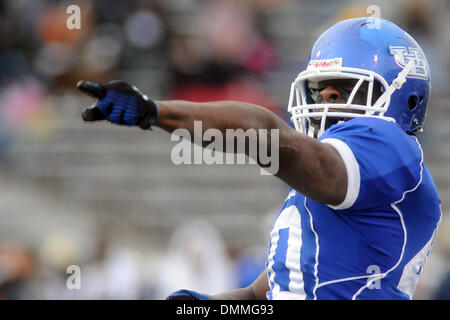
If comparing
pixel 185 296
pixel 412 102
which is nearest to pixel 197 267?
pixel 185 296

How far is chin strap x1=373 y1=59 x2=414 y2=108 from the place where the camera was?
280 centimetres

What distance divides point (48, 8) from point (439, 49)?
4.63 m

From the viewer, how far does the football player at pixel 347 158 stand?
2291mm

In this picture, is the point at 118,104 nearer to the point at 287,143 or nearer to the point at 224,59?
the point at 287,143

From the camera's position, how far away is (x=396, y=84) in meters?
2.84

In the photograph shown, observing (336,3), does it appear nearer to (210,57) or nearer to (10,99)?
(210,57)

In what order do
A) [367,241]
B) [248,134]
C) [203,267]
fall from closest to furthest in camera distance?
1. [248,134]
2. [367,241]
3. [203,267]

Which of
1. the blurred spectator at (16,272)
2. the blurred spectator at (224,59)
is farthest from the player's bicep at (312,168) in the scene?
the blurred spectator at (224,59)

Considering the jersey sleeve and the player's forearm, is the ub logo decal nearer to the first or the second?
the jersey sleeve

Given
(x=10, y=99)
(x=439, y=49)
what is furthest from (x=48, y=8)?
(x=439, y=49)

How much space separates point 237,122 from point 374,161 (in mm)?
480

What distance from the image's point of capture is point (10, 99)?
972 centimetres

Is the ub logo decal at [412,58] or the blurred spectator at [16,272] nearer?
the ub logo decal at [412,58]

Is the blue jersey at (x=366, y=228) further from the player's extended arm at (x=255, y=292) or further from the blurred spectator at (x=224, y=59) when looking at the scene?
the blurred spectator at (x=224, y=59)
